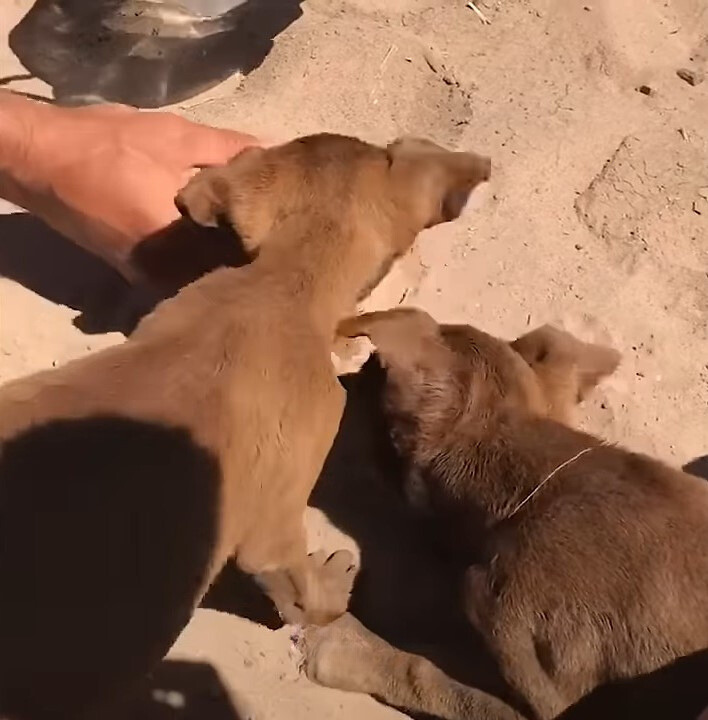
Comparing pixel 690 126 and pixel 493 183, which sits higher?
pixel 690 126

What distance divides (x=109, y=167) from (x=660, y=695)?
210 cm

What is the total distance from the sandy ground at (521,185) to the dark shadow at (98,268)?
1 centimetres

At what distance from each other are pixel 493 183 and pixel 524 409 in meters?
1.18

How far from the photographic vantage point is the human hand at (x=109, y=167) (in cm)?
317

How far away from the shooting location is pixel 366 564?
10.7ft

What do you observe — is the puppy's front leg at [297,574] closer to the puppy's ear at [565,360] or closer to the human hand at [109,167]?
the puppy's ear at [565,360]

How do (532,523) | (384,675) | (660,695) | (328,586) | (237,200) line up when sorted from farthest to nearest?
(328,586)
(384,675)
(237,200)
(532,523)
(660,695)

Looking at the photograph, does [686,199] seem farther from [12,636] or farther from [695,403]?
[12,636]

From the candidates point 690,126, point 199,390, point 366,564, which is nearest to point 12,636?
point 199,390

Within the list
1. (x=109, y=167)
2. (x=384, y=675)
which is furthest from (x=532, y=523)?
(x=109, y=167)

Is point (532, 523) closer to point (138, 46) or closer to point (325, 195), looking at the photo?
point (325, 195)

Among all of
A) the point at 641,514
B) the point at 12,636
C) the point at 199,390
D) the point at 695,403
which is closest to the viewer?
the point at 12,636

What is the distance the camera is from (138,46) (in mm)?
4070

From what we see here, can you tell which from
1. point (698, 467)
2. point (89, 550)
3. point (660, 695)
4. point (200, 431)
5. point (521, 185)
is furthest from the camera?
point (521, 185)
